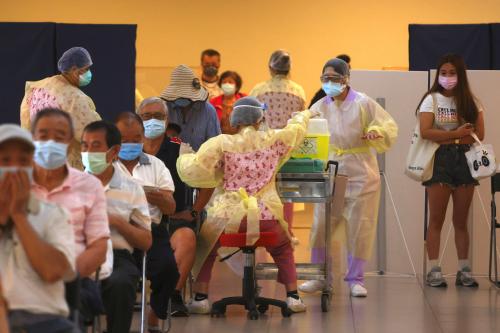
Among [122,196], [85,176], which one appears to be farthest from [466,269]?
[85,176]

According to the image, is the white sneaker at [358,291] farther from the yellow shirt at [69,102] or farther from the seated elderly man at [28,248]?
the seated elderly man at [28,248]

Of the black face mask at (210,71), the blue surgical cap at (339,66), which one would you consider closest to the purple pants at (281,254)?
the blue surgical cap at (339,66)

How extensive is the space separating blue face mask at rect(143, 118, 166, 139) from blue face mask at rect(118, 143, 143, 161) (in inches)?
28.1

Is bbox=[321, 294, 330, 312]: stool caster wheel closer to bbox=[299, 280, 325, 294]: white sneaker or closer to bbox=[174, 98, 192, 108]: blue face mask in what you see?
bbox=[299, 280, 325, 294]: white sneaker

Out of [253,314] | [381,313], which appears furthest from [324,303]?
[253,314]

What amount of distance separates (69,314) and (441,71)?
4.57 meters

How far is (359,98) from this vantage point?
710 cm

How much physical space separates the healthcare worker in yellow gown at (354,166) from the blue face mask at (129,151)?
7.04 feet

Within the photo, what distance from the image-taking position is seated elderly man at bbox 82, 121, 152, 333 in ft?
14.6

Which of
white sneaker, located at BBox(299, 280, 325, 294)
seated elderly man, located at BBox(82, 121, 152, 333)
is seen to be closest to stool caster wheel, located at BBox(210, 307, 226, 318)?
white sneaker, located at BBox(299, 280, 325, 294)

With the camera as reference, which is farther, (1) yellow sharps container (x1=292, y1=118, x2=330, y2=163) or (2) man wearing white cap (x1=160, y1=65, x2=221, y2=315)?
(2) man wearing white cap (x1=160, y1=65, x2=221, y2=315)

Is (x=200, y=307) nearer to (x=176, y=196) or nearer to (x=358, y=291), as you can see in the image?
(x=176, y=196)

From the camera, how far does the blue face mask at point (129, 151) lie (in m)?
5.17

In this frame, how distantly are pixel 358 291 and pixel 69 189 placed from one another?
353 cm
